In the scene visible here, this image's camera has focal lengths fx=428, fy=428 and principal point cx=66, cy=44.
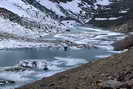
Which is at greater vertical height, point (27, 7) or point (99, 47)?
point (27, 7)

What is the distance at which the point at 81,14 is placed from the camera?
4483 inches

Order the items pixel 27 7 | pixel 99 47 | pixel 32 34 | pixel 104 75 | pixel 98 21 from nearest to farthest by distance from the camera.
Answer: pixel 104 75 → pixel 99 47 → pixel 32 34 → pixel 27 7 → pixel 98 21

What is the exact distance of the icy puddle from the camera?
3603cm

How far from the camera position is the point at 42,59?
4856 cm

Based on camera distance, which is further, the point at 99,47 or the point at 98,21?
the point at 98,21

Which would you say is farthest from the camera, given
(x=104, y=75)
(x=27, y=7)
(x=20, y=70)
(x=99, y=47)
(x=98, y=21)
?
(x=98, y=21)

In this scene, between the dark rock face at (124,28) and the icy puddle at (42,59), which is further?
the dark rock face at (124,28)

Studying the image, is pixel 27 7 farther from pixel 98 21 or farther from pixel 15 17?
pixel 98 21

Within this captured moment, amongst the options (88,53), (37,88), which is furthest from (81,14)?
(37,88)

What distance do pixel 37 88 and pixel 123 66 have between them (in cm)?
418

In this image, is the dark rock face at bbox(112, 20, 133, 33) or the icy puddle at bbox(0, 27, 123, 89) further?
the dark rock face at bbox(112, 20, 133, 33)

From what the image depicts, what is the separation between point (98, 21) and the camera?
10706 cm

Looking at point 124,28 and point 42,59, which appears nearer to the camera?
point 42,59

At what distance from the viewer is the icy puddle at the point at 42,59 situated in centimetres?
3603
